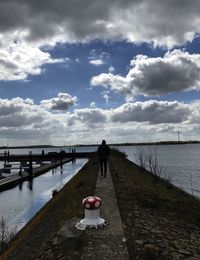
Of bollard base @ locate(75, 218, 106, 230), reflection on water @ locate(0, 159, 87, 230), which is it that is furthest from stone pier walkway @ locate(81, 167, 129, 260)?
reflection on water @ locate(0, 159, 87, 230)

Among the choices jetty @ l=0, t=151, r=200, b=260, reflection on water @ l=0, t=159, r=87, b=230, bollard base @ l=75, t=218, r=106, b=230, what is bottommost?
reflection on water @ l=0, t=159, r=87, b=230

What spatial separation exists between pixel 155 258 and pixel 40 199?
28552 millimetres

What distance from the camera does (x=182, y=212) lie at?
13555 mm

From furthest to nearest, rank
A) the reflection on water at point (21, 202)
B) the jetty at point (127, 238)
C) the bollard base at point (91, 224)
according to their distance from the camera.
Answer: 1. the reflection on water at point (21, 202)
2. the bollard base at point (91, 224)
3. the jetty at point (127, 238)

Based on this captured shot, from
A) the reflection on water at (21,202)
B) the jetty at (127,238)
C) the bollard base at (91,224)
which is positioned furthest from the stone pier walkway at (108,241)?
the reflection on water at (21,202)

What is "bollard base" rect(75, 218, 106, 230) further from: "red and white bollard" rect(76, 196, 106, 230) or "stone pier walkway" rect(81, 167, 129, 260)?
"stone pier walkway" rect(81, 167, 129, 260)

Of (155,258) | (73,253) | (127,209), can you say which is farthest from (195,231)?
(73,253)

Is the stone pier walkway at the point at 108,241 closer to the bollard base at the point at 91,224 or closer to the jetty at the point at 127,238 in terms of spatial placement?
the jetty at the point at 127,238

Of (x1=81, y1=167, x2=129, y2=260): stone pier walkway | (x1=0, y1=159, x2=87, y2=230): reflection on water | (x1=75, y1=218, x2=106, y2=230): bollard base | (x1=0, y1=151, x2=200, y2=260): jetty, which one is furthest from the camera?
(x1=0, y1=159, x2=87, y2=230): reflection on water

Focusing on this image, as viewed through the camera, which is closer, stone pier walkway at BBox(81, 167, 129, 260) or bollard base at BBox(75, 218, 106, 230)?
stone pier walkway at BBox(81, 167, 129, 260)

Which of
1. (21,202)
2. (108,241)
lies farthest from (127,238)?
(21,202)

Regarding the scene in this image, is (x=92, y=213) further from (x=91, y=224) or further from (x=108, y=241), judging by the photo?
(x=108, y=241)

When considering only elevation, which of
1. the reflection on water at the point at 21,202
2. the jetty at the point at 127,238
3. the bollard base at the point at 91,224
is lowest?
the reflection on water at the point at 21,202

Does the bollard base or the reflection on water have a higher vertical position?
the bollard base
